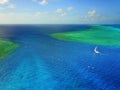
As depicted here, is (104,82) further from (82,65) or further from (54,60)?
(54,60)

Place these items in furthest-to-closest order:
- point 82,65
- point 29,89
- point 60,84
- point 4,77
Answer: point 82,65, point 4,77, point 60,84, point 29,89

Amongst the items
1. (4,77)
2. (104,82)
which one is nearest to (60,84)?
(104,82)

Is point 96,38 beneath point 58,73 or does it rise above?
above

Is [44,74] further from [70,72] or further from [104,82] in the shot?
[104,82]

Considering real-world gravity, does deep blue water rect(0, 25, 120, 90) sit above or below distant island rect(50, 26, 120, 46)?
below

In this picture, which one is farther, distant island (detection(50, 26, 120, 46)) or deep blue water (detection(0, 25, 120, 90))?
distant island (detection(50, 26, 120, 46))

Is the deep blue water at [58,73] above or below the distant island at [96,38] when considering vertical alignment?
below

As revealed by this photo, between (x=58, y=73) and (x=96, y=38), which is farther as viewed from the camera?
(x=96, y=38)

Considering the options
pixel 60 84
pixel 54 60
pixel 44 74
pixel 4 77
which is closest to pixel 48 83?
pixel 60 84

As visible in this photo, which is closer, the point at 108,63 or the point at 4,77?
the point at 4,77

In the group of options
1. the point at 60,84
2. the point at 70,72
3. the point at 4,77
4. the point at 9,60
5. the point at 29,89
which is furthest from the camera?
the point at 9,60
